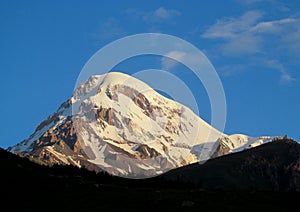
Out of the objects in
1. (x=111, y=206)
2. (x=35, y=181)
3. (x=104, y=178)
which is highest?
(x=104, y=178)

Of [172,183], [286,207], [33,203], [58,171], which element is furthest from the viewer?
[172,183]

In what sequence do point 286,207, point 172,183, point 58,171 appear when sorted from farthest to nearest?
1. point 172,183
2. point 58,171
3. point 286,207

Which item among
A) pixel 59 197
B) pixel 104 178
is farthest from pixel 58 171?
pixel 59 197

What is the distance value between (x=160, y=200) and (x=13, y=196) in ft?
72.2

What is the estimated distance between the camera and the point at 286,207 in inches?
3428

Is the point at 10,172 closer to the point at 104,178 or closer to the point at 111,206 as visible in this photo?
the point at 111,206

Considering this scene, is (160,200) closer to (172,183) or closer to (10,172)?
(10,172)

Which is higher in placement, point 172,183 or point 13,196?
point 172,183

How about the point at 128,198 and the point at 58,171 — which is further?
the point at 58,171

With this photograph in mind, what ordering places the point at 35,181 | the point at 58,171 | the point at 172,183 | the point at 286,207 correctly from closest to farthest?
the point at 286,207, the point at 35,181, the point at 58,171, the point at 172,183

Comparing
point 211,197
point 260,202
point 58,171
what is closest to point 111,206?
point 211,197

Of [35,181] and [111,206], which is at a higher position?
[35,181]

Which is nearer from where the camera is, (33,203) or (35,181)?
(33,203)

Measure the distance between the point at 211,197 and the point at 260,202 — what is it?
25.7 feet
